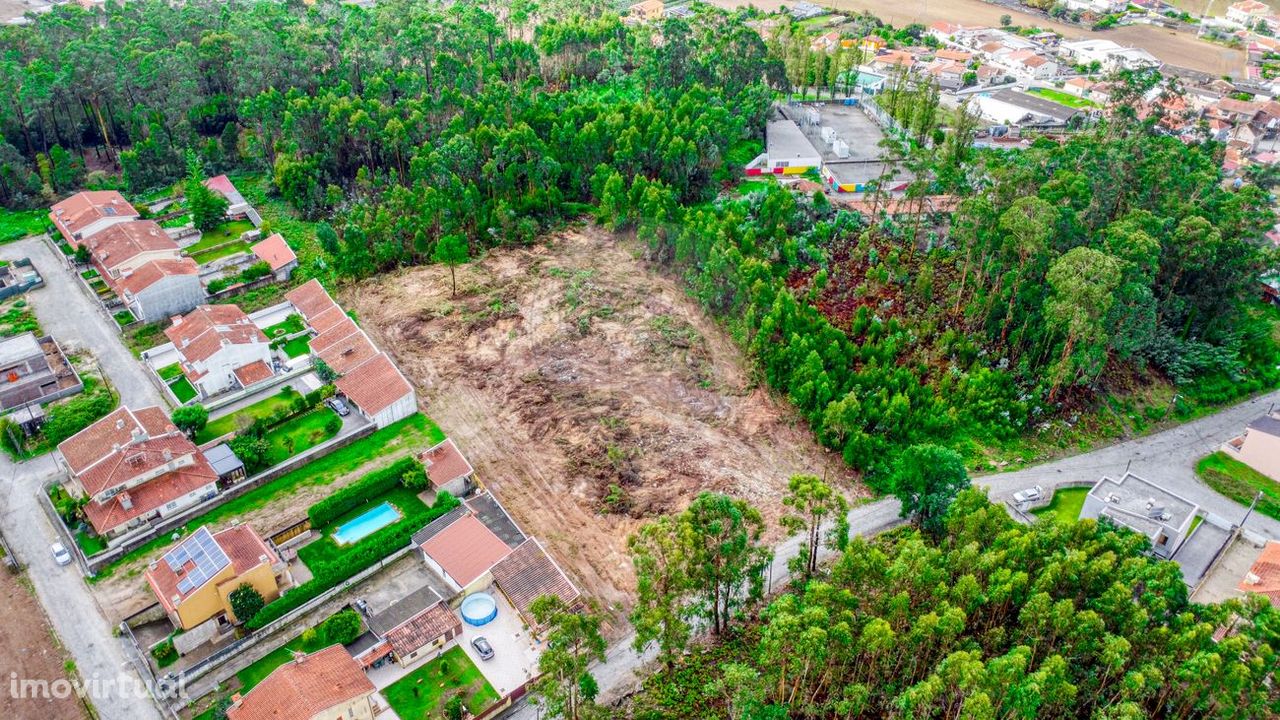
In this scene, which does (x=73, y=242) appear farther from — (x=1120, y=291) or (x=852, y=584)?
(x=1120, y=291)

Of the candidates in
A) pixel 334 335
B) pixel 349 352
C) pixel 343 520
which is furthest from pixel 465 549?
pixel 334 335

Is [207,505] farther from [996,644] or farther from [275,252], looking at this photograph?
[996,644]

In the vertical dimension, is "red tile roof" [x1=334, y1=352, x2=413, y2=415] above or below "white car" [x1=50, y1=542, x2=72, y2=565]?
above

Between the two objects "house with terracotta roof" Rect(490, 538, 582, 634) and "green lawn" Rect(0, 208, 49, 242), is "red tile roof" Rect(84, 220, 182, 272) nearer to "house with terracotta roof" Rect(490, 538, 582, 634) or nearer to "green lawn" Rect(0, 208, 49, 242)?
"green lawn" Rect(0, 208, 49, 242)

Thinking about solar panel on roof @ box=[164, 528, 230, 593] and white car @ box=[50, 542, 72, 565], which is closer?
solar panel on roof @ box=[164, 528, 230, 593]

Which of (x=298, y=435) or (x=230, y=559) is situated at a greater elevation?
(x=230, y=559)

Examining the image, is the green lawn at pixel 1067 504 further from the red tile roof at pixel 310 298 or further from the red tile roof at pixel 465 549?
the red tile roof at pixel 310 298

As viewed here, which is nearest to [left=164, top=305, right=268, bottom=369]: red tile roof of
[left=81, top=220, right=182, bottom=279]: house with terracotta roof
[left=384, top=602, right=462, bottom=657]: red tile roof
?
[left=81, top=220, right=182, bottom=279]: house with terracotta roof

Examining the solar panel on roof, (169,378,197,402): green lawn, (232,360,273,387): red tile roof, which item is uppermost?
the solar panel on roof
